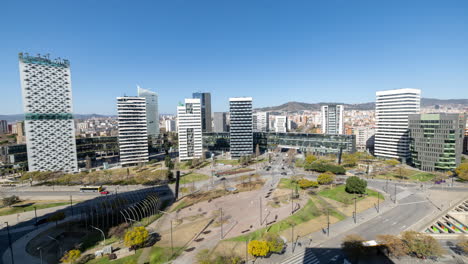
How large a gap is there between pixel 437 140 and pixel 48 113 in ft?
487

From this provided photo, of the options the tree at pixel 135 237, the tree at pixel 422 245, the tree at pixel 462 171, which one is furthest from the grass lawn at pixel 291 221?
the tree at pixel 462 171

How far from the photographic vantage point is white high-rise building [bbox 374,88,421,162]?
320ft

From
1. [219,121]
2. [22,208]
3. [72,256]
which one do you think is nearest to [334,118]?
[219,121]

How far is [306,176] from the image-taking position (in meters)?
85.9

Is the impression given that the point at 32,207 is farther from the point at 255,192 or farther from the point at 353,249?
the point at 353,249

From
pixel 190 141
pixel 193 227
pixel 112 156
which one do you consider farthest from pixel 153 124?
pixel 193 227

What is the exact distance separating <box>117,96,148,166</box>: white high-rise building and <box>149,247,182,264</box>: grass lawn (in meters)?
73.7

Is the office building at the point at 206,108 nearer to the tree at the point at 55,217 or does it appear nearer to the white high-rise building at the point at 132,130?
the white high-rise building at the point at 132,130

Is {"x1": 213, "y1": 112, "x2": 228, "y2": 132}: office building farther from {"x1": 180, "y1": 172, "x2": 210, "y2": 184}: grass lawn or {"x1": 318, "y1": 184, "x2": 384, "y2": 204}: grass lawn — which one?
{"x1": 318, "y1": 184, "x2": 384, "y2": 204}: grass lawn

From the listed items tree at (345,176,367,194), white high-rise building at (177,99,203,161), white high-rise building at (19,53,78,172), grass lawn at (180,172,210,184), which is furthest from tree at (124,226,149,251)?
white high-rise building at (19,53,78,172)

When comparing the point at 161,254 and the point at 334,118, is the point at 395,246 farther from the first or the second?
the point at 334,118

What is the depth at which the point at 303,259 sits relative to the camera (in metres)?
36.3

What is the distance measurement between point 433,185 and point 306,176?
37986 millimetres

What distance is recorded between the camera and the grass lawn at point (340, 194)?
60062 mm
